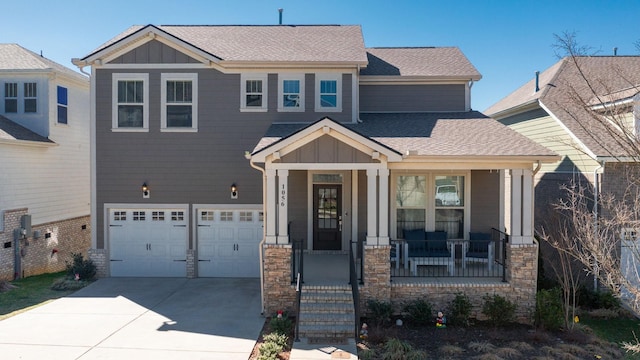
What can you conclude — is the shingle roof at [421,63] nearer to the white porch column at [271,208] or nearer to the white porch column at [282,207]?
the white porch column at [282,207]

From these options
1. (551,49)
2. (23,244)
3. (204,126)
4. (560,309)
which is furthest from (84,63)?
(560,309)

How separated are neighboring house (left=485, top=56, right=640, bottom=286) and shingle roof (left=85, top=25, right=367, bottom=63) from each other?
6.21 metres

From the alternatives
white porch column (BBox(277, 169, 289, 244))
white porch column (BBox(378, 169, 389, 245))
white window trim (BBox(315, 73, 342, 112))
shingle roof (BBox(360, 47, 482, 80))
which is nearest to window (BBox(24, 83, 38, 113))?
white window trim (BBox(315, 73, 342, 112))

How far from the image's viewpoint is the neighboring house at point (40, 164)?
12.9 metres

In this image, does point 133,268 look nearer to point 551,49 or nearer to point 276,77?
point 276,77

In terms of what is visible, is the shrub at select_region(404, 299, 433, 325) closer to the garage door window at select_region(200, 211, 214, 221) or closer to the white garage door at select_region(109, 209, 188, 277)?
the garage door window at select_region(200, 211, 214, 221)

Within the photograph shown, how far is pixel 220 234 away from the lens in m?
12.5

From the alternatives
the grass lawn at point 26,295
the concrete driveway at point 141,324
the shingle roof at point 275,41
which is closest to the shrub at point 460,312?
the concrete driveway at point 141,324

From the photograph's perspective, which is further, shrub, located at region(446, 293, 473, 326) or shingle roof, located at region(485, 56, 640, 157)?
shingle roof, located at region(485, 56, 640, 157)

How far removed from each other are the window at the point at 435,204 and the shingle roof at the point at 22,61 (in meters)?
12.3

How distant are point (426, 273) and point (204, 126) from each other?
289 inches


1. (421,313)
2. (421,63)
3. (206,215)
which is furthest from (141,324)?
(421,63)

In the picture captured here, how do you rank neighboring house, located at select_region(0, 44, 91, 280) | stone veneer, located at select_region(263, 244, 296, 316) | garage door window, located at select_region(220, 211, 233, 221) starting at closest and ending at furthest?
1. stone veneer, located at select_region(263, 244, 296, 316)
2. garage door window, located at select_region(220, 211, 233, 221)
3. neighboring house, located at select_region(0, 44, 91, 280)

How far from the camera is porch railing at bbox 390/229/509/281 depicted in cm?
1023
